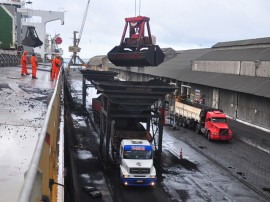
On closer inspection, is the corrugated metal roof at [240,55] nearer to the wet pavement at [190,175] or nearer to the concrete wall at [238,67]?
the concrete wall at [238,67]

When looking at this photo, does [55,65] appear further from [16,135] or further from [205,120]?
[16,135]

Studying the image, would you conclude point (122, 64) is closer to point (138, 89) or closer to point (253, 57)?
point (138, 89)

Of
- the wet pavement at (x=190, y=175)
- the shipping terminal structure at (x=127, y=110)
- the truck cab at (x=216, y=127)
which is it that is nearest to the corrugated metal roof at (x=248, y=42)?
the shipping terminal structure at (x=127, y=110)

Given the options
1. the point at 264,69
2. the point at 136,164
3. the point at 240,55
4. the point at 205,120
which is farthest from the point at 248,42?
the point at 136,164

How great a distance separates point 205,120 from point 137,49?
12.6 metres

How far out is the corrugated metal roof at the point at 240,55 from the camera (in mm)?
36022

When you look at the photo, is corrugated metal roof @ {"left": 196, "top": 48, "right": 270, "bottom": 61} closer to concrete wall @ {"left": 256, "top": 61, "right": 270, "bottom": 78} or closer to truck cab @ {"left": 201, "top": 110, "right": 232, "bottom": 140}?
concrete wall @ {"left": 256, "top": 61, "right": 270, "bottom": 78}

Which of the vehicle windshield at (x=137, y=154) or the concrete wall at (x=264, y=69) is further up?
the concrete wall at (x=264, y=69)

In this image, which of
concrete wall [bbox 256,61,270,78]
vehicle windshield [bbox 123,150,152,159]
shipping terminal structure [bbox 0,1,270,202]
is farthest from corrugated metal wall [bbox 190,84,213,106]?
vehicle windshield [bbox 123,150,152,159]

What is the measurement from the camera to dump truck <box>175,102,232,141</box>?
96.8 ft

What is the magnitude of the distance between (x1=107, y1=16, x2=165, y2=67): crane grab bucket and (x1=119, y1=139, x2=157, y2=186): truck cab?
566 centimetres

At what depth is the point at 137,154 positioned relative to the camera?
19.1 metres

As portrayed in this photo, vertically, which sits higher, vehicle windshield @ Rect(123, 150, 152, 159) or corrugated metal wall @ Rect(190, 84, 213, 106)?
corrugated metal wall @ Rect(190, 84, 213, 106)

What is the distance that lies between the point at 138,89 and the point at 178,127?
1714cm
